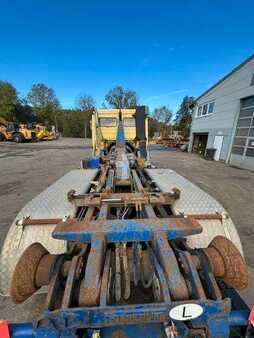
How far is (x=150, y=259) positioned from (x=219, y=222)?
94cm

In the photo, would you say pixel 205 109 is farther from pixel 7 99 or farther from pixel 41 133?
pixel 7 99

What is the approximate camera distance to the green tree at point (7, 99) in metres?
36.1

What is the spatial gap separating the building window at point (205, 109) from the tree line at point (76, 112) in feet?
71.8

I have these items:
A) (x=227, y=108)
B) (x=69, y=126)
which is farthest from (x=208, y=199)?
(x=69, y=126)

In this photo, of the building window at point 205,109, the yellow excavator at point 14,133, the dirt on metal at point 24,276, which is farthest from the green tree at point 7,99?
the dirt on metal at point 24,276

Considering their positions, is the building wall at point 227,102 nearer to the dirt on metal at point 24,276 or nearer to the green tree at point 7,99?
the dirt on metal at point 24,276

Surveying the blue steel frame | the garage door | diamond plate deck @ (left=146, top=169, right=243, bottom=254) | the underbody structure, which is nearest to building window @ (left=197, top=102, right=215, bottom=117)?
the garage door

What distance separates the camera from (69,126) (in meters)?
57.3

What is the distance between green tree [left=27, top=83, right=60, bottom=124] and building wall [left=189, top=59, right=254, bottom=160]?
154ft

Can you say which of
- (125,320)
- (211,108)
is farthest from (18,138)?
(125,320)

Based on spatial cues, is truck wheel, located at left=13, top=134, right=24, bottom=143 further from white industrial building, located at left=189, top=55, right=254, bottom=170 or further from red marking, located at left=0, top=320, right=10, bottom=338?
red marking, located at left=0, top=320, right=10, bottom=338

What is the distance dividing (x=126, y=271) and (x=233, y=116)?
44.9 ft

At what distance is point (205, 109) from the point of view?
17.4 m

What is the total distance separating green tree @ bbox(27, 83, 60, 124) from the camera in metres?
51.5
